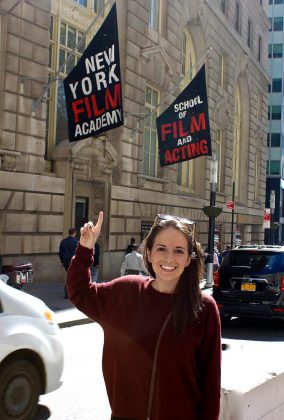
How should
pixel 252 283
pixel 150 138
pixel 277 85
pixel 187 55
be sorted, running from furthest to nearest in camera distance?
pixel 277 85, pixel 187 55, pixel 150 138, pixel 252 283

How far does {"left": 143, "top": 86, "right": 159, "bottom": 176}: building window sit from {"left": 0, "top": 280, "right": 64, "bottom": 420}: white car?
18.1 metres

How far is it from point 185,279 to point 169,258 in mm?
128

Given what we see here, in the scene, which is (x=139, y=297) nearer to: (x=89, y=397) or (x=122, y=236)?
(x=89, y=397)

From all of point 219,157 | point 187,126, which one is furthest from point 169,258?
point 219,157

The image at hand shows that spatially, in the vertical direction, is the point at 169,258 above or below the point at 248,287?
above

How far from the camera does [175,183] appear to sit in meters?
25.4

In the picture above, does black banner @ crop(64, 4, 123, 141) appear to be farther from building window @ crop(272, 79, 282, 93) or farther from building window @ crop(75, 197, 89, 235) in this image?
building window @ crop(272, 79, 282, 93)

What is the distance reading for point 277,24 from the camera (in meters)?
58.8

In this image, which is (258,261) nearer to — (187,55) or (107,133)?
(107,133)

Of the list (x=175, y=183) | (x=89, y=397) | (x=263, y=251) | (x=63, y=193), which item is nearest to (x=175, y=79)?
(x=175, y=183)

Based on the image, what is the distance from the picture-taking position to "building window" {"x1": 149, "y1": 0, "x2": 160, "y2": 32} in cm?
2325

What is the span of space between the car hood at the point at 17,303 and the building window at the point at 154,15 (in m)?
19.9

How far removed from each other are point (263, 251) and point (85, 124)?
21.0ft

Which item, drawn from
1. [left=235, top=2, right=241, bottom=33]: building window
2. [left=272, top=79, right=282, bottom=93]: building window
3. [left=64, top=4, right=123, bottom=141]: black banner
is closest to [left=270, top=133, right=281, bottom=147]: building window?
[left=272, top=79, right=282, bottom=93]: building window
